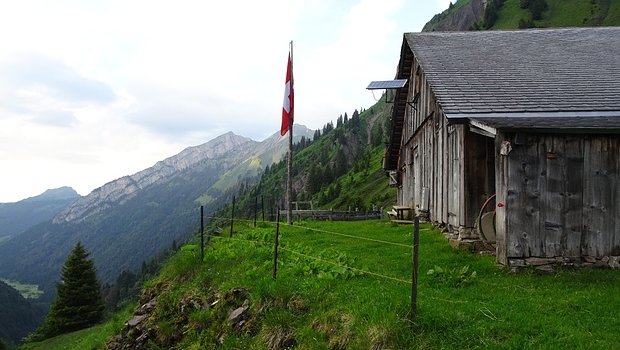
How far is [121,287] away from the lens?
463 ft

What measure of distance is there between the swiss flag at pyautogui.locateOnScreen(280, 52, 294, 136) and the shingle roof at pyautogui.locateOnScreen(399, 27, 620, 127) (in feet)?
19.2

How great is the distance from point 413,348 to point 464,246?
7.12 m

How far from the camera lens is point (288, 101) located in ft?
73.2

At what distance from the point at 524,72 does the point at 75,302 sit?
50093 mm

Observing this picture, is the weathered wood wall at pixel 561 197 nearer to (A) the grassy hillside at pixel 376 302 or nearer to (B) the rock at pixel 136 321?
(A) the grassy hillside at pixel 376 302

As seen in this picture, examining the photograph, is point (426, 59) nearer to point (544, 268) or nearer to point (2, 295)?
point (544, 268)

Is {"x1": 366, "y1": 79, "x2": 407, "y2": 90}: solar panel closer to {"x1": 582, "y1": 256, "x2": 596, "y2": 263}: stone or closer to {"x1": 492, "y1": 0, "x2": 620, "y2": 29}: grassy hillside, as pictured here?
{"x1": 582, "y1": 256, "x2": 596, "y2": 263}: stone

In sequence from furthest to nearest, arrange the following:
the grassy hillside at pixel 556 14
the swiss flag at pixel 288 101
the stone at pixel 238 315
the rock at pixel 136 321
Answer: the grassy hillside at pixel 556 14, the swiss flag at pixel 288 101, the rock at pixel 136 321, the stone at pixel 238 315

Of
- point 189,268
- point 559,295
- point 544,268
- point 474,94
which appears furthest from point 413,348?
point 189,268

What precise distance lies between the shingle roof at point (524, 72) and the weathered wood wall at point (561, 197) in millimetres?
647

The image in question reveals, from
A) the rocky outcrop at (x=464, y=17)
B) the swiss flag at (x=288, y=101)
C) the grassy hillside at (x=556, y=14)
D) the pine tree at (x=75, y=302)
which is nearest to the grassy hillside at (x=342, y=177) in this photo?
the swiss flag at (x=288, y=101)

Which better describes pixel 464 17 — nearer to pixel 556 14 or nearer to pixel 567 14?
pixel 556 14

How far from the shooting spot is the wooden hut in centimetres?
1085

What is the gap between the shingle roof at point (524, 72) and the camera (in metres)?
12.7
